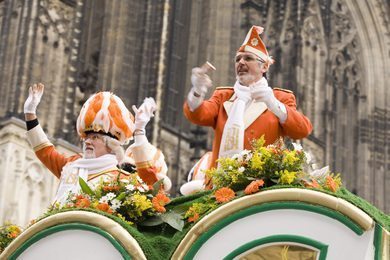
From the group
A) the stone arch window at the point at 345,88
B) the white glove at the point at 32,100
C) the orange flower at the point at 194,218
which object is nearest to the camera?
the orange flower at the point at 194,218

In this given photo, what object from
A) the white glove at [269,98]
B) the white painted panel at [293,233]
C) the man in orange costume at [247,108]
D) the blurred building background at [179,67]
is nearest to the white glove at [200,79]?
the man in orange costume at [247,108]

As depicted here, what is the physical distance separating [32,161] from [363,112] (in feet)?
26.9

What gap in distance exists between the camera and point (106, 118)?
323cm

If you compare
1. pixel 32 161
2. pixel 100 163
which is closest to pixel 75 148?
pixel 32 161

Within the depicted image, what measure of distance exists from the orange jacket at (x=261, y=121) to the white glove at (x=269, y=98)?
0.02 m

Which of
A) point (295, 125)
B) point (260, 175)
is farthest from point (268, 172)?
point (295, 125)

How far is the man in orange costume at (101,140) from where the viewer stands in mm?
3092

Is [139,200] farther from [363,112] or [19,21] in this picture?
[363,112]

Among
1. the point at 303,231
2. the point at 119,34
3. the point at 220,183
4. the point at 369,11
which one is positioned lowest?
the point at 303,231

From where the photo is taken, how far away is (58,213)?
2416mm

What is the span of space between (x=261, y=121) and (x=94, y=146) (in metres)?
0.59

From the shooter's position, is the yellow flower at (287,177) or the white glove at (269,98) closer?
the yellow flower at (287,177)

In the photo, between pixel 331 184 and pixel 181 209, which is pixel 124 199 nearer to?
pixel 181 209

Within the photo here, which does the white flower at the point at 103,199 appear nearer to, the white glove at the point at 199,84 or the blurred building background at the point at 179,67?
the white glove at the point at 199,84
